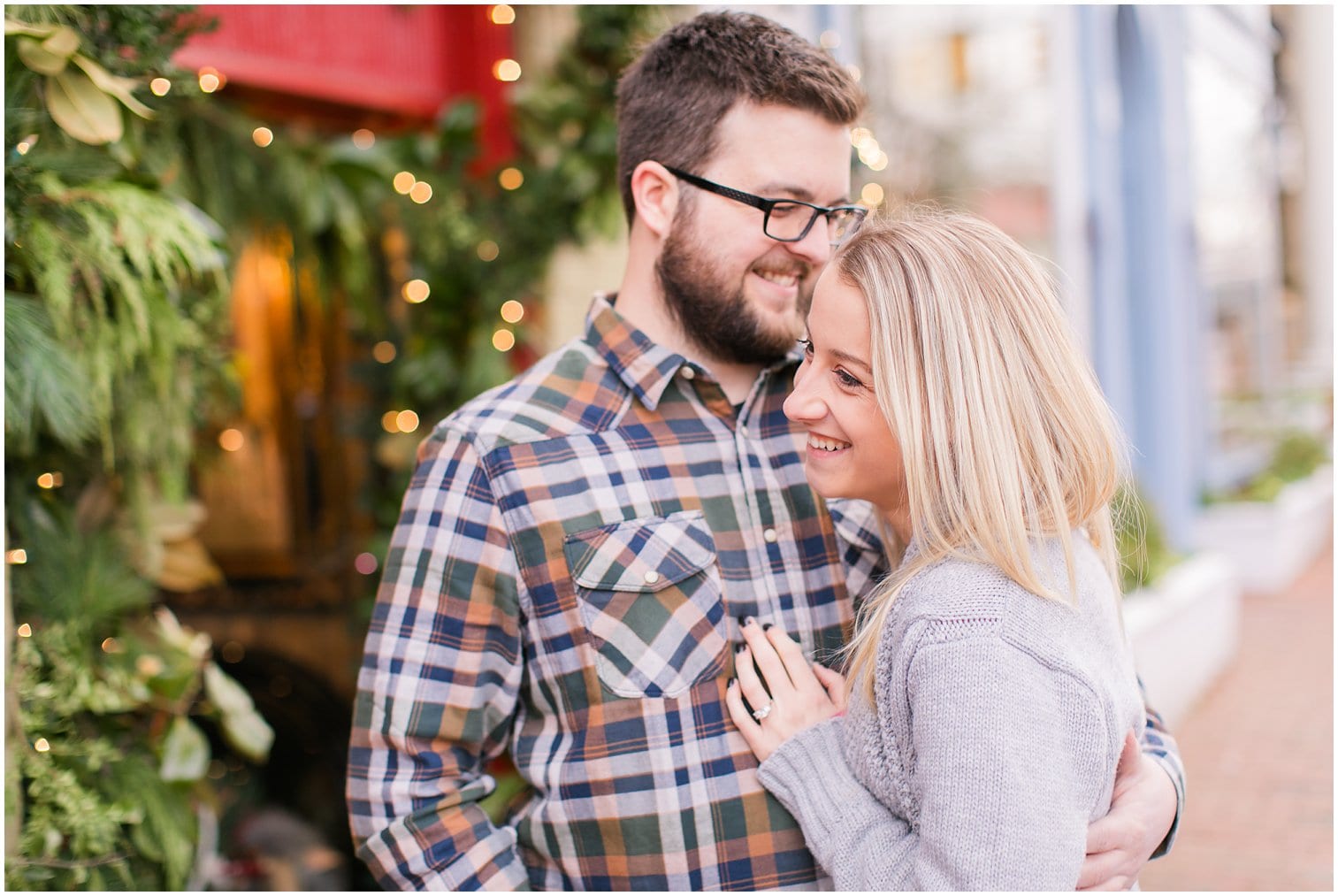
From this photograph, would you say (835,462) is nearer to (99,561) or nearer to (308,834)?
(99,561)

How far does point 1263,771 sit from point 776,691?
14.2 feet

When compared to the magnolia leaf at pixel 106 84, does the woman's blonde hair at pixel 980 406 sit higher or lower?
lower

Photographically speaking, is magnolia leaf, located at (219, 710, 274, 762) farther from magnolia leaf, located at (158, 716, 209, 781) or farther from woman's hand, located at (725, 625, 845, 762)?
woman's hand, located at (725, 625, 845, 762)

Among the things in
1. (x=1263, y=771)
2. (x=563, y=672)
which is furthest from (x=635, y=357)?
(x=1263, y=771)

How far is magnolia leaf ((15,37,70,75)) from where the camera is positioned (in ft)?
5.84

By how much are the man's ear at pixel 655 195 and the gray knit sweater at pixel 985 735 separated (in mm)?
785

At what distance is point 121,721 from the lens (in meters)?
2.23

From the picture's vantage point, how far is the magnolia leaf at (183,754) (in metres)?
2.22

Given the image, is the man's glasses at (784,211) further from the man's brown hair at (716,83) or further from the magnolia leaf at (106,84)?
the magnolia leaf at (106,84)

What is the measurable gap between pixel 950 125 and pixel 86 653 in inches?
228

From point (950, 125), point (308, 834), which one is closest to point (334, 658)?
point (308, 834)

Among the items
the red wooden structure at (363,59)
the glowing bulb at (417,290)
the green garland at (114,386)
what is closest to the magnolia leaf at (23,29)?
the green garland at (114,386)

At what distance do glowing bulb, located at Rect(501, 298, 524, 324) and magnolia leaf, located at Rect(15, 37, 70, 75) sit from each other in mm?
1842

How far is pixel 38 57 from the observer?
1.80 m
